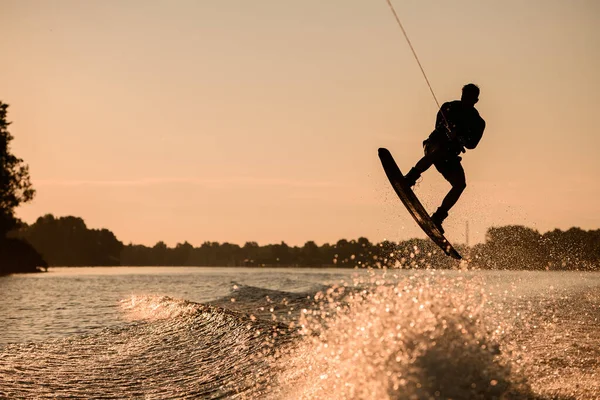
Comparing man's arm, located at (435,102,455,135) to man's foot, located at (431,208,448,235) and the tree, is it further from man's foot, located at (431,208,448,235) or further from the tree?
the tree

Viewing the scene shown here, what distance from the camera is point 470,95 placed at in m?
11.0

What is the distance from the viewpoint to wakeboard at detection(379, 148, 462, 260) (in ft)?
38.1

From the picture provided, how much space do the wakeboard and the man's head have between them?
1.68 m

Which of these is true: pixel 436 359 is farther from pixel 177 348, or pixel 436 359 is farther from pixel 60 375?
pixel 177 348

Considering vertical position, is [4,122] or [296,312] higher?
[4,122]

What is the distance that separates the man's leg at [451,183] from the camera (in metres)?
11.4

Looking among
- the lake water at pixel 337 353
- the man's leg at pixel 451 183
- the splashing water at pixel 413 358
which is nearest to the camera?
the splashing water at pixel 413 358

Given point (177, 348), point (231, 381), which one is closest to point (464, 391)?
point (231, 381)

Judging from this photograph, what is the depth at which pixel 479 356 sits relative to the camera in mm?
6867

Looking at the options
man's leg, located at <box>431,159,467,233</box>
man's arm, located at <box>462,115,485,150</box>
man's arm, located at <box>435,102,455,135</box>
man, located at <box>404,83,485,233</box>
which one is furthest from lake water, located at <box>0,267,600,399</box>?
man's arm, located at <box>435,102,455,135</box>

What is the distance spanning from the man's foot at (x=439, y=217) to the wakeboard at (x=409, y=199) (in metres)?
0.05

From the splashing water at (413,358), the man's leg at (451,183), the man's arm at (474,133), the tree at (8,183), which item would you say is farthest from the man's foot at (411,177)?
the tree at (8,183)

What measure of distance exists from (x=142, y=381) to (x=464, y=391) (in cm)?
577

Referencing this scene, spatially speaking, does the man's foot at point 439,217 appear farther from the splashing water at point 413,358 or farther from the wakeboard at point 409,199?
the splashing water at point 413,358
